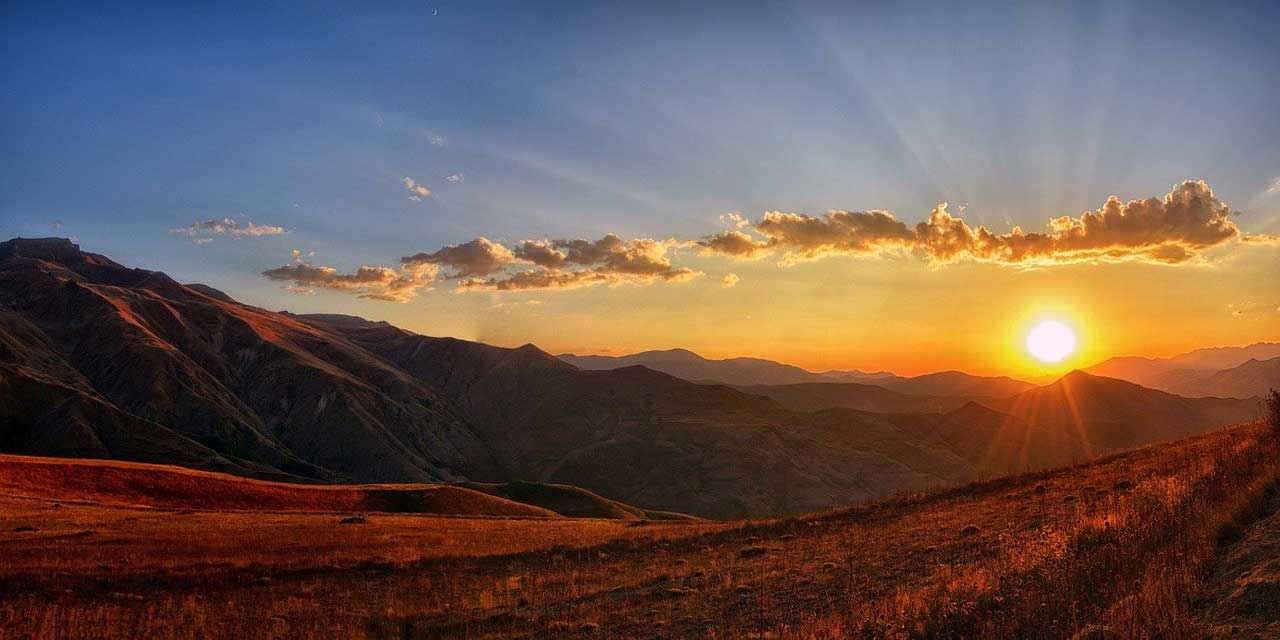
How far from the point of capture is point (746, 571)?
67.6 ft

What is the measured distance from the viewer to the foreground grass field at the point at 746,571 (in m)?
10.9

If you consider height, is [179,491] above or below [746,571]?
below

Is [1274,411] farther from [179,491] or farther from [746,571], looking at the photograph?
[179,491]

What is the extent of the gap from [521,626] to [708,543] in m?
14.5

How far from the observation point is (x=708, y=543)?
2928 centimetres

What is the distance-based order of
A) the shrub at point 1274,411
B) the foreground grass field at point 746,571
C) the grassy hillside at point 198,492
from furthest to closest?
1. the grassy hillside at point 198,492
2. the shrub at point 1274,411
3. the foreground grass field at point 746,571

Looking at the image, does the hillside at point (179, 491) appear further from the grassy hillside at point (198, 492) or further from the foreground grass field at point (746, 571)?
the foreground grass field at point (746, 571)

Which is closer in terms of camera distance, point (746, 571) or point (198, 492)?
point (746, 571)

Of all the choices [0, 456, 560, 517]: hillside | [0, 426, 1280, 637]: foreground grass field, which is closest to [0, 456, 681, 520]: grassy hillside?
[0, 456, 560, 517]: hillside

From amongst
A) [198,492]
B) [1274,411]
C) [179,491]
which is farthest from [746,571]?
[179,491]

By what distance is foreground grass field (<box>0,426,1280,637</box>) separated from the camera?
10.9 meters

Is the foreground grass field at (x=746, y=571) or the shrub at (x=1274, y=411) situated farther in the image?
the shrub at (x=1274, y=411)

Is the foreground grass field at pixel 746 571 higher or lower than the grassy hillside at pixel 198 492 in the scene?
higher

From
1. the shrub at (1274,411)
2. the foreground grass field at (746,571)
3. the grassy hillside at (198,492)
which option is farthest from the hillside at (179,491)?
the shrub at (1274,411)
